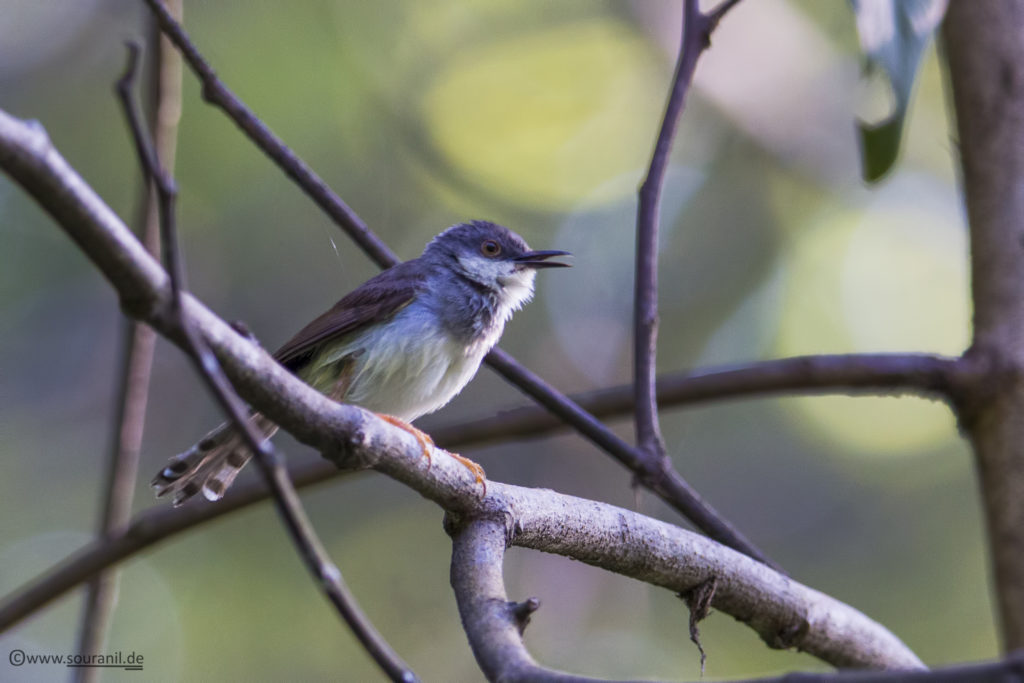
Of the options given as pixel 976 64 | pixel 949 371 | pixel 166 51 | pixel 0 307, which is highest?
pixel 0 307

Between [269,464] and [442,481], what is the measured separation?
1158mm

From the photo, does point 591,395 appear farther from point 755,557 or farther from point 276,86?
point 276,86

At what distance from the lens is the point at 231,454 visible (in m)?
4.48

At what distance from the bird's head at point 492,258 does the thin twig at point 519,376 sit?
1.44m

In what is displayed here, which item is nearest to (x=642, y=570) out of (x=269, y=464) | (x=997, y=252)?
(x=997, y=252)

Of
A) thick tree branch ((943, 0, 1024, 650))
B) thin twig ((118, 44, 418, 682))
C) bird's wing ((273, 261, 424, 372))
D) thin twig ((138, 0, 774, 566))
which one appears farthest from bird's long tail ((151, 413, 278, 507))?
thick tree branch ((943, 0, 1024, 650))

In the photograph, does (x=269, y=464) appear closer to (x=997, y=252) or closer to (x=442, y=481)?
(x=442, y=481)

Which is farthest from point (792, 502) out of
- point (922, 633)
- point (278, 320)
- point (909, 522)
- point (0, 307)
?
point (0, 307)

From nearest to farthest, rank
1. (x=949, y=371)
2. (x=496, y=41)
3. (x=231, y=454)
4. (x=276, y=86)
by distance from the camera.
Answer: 1. (x=949, y=371)
2. (x=231, y=454)
3. (x=276, y=86)
4. (x=496, y=41)

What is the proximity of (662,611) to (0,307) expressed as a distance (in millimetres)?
6590

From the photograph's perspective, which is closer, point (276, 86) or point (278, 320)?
point (276, 86)

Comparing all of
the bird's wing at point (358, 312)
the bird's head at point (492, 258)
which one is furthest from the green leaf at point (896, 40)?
the bird's wing at point (358, 312)

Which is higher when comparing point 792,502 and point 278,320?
point 278,320

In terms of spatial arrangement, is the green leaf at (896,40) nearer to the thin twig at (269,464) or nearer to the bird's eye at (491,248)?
the thin twig at (269,464)
